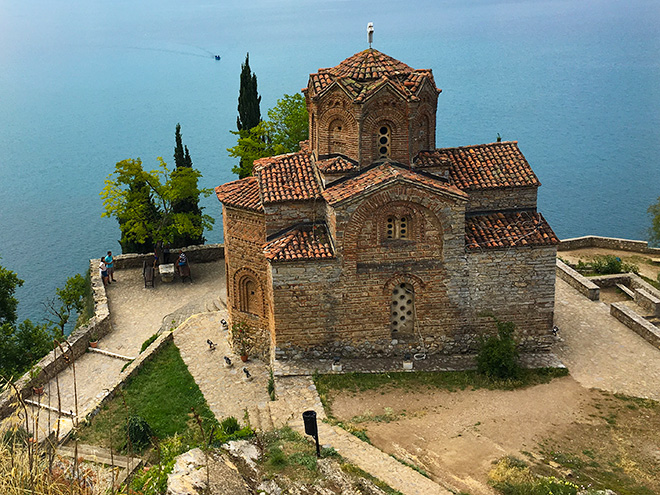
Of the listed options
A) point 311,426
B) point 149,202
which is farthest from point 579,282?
point 149,202

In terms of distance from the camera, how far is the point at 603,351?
18.2 meters

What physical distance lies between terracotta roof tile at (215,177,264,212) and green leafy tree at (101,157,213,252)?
348 inches

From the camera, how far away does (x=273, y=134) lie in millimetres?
31594

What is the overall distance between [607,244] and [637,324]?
1045cm

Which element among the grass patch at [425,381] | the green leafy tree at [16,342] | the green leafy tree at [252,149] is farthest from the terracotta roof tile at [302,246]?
the green leafy tree at [252,149]

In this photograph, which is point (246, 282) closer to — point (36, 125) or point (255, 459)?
point (255, 459)

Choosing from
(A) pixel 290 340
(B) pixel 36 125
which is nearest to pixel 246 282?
(A) pixel 290 340

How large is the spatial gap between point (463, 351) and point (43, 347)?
14177 mm

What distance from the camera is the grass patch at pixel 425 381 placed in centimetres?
1622

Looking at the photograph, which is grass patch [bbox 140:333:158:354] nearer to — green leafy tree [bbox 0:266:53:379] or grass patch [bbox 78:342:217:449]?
grass patch [bbox 78:342:217:449]

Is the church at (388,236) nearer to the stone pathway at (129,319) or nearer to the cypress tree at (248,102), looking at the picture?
the stone pathway at (129,319)

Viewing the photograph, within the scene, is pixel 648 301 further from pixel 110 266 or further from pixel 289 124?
pixel 110 266

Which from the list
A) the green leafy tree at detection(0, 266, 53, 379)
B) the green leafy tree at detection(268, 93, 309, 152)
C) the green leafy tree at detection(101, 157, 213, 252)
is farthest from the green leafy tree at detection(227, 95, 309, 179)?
the green leafy tree at detection(0, 266, 53, 379)

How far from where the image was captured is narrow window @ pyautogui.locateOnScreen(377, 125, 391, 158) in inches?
683
